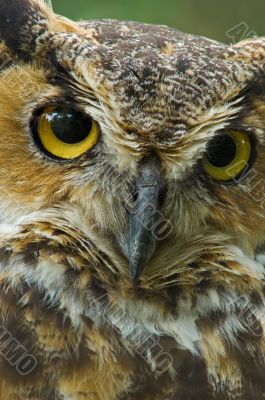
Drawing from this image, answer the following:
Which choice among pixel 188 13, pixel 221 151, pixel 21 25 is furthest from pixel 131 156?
pixel 188 13

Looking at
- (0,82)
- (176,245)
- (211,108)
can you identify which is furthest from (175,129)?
(0,82)

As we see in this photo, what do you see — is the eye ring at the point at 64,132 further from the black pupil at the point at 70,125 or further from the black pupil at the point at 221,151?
the black pupil at the point at 221,151

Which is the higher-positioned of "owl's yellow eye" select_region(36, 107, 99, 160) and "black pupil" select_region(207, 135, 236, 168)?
"owl's yellow eye" select_region(36, 107, 99, 160)

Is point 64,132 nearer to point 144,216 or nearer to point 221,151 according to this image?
point 144,216

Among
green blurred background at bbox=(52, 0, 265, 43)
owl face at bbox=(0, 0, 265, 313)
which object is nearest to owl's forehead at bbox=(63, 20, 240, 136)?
owl face at bbox=(0, 0, 265, 313)

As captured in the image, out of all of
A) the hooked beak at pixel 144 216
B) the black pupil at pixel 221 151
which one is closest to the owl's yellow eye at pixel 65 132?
the hooked beak at pixel 144 216

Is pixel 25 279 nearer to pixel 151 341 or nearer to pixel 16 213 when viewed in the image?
pixel 16 213

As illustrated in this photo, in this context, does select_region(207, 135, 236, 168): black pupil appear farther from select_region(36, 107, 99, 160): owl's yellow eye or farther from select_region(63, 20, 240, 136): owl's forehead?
select_region(36, 107, 99, 160): owl's yellow eye
